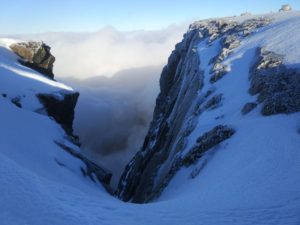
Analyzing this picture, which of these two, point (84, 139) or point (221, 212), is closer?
point (221, 212)

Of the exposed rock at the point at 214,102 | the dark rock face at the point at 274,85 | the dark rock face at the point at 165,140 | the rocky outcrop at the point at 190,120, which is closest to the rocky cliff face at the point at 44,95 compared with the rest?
the dark rock face at the point at 165,140

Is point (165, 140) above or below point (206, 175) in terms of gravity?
below

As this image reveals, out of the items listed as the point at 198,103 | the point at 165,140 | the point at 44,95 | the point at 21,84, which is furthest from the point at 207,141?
the point at 21,84

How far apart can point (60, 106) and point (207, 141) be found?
33.0 meters

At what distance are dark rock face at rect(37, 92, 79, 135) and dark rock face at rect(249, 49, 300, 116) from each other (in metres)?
27.7

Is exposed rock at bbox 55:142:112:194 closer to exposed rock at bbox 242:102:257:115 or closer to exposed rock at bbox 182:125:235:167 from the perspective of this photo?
exposed rock at bbox 182:125:235:167

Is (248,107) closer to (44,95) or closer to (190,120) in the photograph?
(190,120)

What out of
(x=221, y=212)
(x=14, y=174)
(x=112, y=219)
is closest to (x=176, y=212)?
(x=221, y=212)

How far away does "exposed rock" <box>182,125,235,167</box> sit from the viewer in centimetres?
2493

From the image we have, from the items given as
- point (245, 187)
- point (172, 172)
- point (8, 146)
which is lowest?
point (172, 172)

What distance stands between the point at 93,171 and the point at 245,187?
22814 mm

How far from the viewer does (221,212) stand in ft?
42.0

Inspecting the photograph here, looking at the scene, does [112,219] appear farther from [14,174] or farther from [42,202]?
[14,174]

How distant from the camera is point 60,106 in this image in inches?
2132
